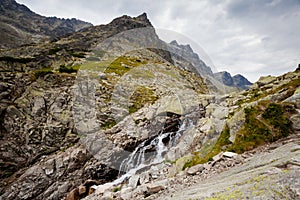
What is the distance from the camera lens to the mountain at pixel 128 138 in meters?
11.4

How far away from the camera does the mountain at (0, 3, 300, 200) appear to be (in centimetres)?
1141

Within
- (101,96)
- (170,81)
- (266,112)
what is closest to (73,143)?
(101,96)

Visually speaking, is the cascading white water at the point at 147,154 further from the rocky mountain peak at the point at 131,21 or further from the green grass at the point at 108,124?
the rocky mountain peak at the point at 131,21

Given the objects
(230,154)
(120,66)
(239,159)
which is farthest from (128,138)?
(120,66)

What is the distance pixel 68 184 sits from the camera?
953 inches

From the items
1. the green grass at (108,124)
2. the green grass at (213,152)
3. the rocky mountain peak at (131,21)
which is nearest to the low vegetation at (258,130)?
the green grass at (213,152)

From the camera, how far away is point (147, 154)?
26.5 meters

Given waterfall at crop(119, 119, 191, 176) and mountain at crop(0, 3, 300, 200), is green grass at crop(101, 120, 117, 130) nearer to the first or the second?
mountain at crop(0, 3, 300, 200)

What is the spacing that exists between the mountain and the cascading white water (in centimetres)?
14

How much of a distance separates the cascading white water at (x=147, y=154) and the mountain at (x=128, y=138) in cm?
14

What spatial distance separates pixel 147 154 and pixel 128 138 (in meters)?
3.90

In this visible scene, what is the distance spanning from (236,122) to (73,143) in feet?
84.6

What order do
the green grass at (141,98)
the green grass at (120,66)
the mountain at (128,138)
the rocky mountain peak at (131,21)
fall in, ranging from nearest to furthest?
→ the mountain at (128,138), the green grass at (141,98), the green grass at (120,66), the rocky mountain peak at (131,21)

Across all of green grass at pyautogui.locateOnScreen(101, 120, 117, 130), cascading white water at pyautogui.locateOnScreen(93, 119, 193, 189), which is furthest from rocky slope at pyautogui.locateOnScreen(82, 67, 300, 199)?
green grass at pyautogui.locateOnScreen(101, 120, 117, 130)
